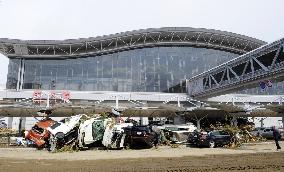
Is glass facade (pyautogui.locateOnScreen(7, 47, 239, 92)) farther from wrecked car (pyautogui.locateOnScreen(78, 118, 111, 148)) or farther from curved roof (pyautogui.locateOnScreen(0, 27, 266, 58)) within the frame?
wrecked car (pyautogui.locateOnScreen(78, 118, 111, 148))

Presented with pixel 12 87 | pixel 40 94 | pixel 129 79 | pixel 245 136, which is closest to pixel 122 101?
pixel 129 79

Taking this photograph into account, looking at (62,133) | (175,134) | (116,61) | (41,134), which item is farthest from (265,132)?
(41,134)

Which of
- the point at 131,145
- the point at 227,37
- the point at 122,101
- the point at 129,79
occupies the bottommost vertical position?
the point at 131,145

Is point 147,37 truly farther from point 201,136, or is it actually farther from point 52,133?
point 52,133

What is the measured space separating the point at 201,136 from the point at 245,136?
689cm

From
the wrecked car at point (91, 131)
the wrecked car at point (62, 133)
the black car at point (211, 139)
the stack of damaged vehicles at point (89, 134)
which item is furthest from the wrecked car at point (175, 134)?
the wrecked car at point (62, 133)

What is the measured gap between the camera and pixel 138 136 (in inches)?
762

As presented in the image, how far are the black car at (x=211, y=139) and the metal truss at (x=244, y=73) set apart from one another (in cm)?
1075

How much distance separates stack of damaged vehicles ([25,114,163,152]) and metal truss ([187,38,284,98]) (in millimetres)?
16894

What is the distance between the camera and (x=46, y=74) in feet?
154

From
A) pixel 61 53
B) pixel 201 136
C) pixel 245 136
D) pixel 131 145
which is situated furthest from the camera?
pixel 61 53

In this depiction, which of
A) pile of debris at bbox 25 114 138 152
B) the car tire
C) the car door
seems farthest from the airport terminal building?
pile of debris at bbox 25 114 138 152

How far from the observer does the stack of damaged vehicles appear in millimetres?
18203

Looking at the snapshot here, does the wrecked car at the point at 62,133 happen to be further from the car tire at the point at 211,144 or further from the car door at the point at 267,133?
the car door at the point at 267,133
